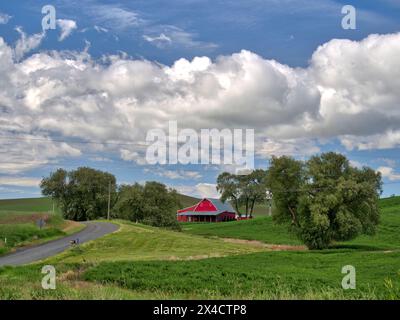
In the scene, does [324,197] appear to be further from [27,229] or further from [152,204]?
[152,204]

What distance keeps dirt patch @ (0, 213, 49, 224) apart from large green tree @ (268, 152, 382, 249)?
120 ft

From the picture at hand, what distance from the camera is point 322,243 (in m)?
56.9

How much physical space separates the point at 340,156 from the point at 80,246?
1257 inches

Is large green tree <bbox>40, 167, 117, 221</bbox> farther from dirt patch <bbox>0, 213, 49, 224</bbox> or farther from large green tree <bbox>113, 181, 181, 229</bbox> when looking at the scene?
dirt patch <bbox>0, 213, 49, 224</bbox>

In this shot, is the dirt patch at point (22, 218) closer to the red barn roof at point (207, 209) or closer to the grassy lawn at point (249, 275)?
the grassy lawn at point (249, 275)

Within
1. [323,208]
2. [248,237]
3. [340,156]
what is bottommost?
[248,237]

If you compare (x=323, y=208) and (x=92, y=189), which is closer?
(x=323, y=208)

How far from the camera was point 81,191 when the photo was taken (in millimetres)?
127938

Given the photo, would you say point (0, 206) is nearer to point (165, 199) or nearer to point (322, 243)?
point (165, 199)

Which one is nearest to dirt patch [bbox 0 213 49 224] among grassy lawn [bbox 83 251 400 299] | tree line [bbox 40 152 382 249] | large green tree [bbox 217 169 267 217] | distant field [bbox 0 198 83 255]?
distant field [bbox 0 198 83 255]

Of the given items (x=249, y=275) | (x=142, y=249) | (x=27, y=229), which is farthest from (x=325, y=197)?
(x=27, y=229)

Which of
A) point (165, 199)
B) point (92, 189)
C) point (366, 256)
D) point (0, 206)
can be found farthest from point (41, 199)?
point (366, 256)

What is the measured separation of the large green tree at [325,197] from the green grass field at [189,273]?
5.61 metres

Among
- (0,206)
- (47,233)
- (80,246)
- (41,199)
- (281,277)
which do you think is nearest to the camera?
(281,277)
